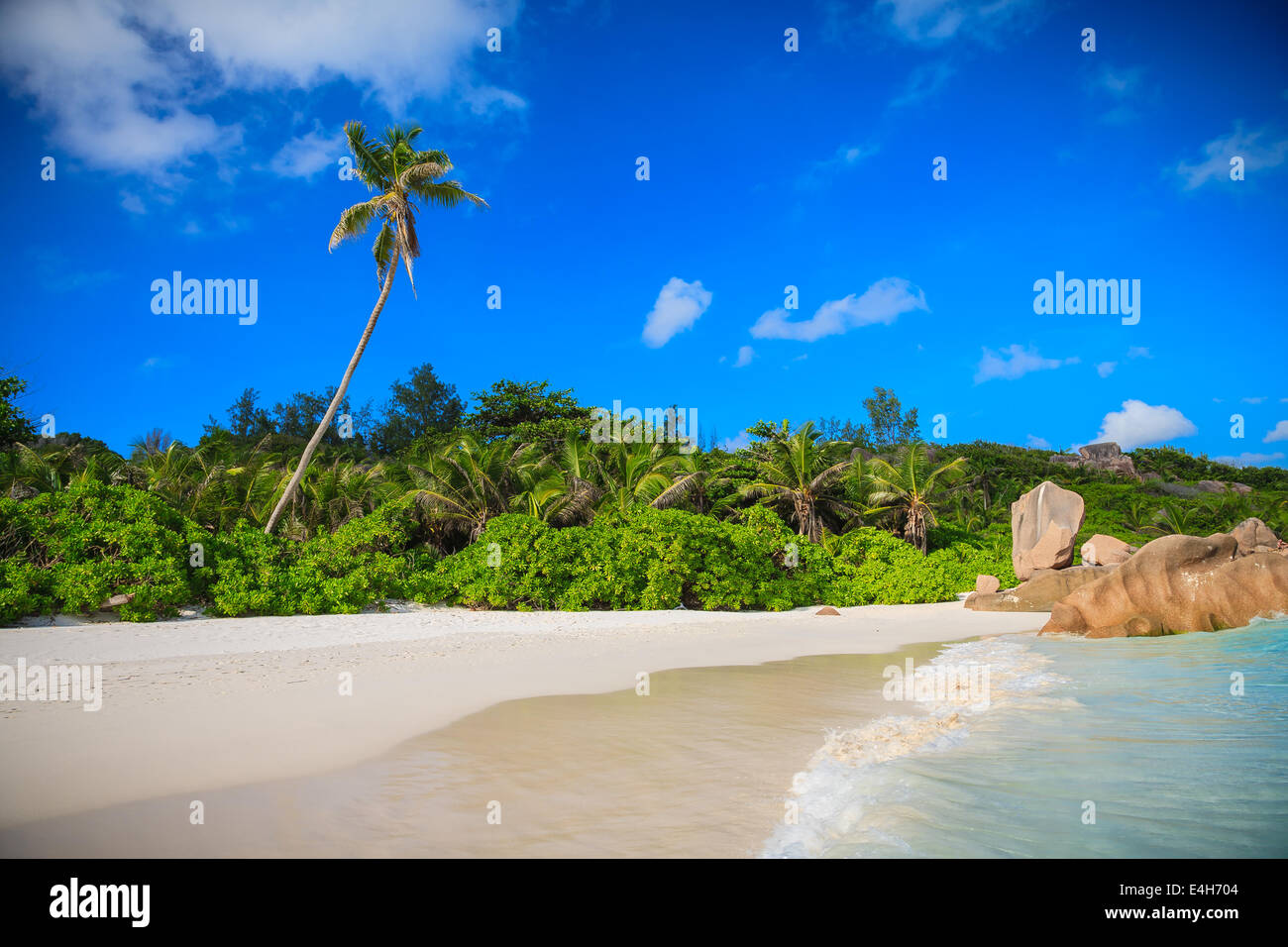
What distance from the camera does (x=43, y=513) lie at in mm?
12664

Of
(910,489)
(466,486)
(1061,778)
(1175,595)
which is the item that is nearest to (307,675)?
(1061,778)

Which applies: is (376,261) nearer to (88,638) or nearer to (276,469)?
(276,469)

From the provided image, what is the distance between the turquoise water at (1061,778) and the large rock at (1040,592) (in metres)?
10.9

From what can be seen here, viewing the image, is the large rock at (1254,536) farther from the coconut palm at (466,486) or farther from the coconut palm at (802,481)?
the coconut palm at (466,486)

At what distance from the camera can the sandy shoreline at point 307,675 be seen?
14.5ft

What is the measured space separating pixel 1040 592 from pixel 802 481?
9.07 metres

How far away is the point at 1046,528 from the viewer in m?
20.8

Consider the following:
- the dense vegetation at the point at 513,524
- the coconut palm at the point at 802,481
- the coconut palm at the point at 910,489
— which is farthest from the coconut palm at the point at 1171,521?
the coconut palm at the point at 802,481

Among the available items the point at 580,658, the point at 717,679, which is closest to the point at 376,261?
the point at 580,658

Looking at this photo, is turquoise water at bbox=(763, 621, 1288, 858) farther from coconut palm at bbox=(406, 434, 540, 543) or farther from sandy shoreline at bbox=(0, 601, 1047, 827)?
coconut palm at bbox=(406, 434, 540, 543)
